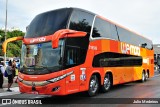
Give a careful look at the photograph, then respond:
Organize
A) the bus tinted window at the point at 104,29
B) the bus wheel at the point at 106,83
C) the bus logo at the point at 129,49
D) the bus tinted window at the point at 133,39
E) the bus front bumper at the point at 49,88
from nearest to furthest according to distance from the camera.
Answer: the bus front bumper at the point at 49,88 < the bus tinted window at the point at 104,29 < the bus wheel at the point at 106,83 < the bus logo at the point at 129,49 < the bus tinted window at the point at 133,39

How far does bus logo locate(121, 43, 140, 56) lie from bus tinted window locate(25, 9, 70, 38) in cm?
641

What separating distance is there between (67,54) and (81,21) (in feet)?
6.75

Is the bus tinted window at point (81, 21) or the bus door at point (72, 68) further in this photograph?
the bus tinted window at point (81, 21)

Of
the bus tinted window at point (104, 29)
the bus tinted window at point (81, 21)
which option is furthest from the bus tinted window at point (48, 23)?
the bus tinted window at point (104, 29)

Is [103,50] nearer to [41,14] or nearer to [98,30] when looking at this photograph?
[98,30]

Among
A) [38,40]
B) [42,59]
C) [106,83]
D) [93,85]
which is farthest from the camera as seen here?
[106,83]

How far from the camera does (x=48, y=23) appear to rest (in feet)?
37.3

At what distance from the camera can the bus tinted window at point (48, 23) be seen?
36.3 feet

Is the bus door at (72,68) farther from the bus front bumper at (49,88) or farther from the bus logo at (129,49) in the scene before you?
the bus logo at (129,49)

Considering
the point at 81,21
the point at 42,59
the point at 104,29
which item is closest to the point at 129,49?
the point at 104,29

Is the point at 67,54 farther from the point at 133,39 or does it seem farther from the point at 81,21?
the point at 133,39

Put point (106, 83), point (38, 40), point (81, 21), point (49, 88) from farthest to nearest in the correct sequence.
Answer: point (106, 83) → point (81, 21) → point (38, 40) → point (49, 88)

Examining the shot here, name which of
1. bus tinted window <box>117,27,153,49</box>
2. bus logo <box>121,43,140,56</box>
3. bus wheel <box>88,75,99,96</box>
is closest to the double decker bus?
bus wheel <box>88,75,99,96</box>

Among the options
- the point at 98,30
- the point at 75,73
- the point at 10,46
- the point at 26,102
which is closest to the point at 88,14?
the point at 98,30
